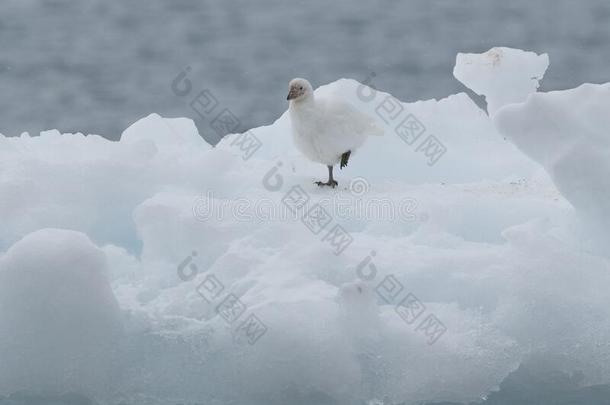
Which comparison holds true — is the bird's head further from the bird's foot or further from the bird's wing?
the bird's foot

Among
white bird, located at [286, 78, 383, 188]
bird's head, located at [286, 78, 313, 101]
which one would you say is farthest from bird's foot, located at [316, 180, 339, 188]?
bird's head, located at [286, 78, 313, 101]

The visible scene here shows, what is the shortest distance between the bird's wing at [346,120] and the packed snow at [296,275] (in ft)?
1.37

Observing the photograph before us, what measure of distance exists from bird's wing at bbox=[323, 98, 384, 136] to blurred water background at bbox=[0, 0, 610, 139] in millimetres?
7680

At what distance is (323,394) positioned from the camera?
7.29 m

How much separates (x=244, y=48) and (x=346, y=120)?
11507 millimetres

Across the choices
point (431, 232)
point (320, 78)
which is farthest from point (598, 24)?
point (431, 232)

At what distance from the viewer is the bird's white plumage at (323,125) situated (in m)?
9.06

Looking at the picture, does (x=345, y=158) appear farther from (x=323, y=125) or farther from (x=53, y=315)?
(x=53, y=315)

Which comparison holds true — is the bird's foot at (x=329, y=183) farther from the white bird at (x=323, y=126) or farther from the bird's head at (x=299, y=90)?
the bird's head at (x=299, y=90)

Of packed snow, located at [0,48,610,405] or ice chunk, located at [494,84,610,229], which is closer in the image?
packed snow, located at [0,48,610,405]

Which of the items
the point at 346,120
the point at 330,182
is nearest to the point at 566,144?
the point at 346,120

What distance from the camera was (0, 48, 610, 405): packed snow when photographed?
738cm

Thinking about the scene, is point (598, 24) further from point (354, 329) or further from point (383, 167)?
point (354, 329)

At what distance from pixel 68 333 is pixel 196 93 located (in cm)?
1141
